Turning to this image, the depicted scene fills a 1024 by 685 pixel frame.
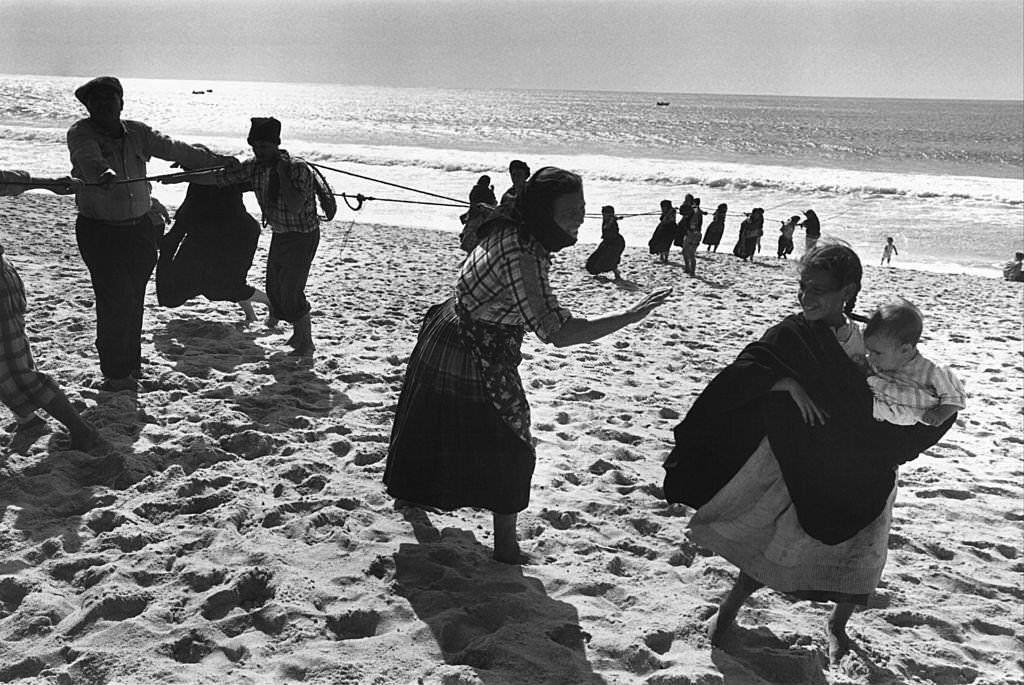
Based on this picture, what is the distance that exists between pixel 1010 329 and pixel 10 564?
895 cm

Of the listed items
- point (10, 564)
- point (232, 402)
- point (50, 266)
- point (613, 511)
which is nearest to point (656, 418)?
point (613, 511)

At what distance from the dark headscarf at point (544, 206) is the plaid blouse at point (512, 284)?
0.11 ft

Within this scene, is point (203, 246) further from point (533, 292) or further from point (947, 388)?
point (947, 388)

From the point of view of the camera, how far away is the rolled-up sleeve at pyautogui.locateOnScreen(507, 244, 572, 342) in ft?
9.92

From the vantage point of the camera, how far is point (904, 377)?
2.75m

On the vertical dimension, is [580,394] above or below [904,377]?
below

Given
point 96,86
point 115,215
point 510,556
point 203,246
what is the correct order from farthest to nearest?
point 203,246, point 115,215, point 96,86, point 510,556

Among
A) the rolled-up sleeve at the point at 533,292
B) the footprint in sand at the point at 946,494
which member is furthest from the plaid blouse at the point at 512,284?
the footprint in sand at the point at 946,494

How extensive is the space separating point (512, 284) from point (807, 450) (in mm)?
1119

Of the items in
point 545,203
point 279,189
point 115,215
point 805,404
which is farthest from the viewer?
point 279,189

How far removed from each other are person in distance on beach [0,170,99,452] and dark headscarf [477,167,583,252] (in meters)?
2.49

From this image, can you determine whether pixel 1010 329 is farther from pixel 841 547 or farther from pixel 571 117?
pixel 571 117

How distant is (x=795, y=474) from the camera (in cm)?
276

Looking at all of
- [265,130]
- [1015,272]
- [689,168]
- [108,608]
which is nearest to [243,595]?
[108,608]
